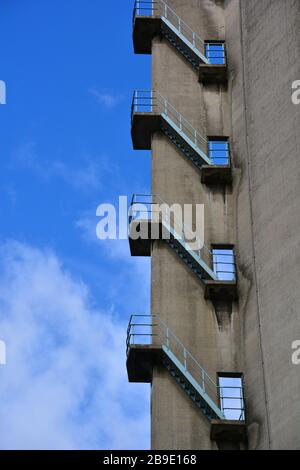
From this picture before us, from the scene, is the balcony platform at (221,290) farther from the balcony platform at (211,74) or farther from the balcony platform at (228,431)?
the balcony platform at (211,74)

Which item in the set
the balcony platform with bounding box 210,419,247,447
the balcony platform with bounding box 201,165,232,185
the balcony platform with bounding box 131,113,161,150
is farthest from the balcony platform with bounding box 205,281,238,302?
the balcony platform with bounding box 131,113,161,150

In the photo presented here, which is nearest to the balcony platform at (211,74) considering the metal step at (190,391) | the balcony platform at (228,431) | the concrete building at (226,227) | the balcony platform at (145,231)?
the concrete building at (226,227)

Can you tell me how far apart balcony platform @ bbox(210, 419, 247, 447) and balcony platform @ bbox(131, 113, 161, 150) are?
14.8 metres

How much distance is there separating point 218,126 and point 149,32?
7077 mm

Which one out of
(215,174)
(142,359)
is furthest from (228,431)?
(215,174)

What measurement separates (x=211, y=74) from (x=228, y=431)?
17.8 m

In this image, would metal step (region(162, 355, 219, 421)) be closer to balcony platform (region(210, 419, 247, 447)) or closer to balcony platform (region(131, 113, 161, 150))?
balcony platform (region(210, 419, 247, 447))

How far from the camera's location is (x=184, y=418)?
3891cm

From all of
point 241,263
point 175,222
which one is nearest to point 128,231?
point 175,222

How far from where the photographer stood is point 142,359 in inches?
1594

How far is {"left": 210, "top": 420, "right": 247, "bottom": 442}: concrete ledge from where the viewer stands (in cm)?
3834

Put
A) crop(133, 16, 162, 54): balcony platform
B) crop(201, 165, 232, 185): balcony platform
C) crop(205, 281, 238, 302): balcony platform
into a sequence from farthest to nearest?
crop(133, 16, 162, 54): balcony platform → crop(201, 165, 232, 185): balcony platform → crop(205, 281, 238, 302): balcony platform

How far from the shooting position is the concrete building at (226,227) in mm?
38531
